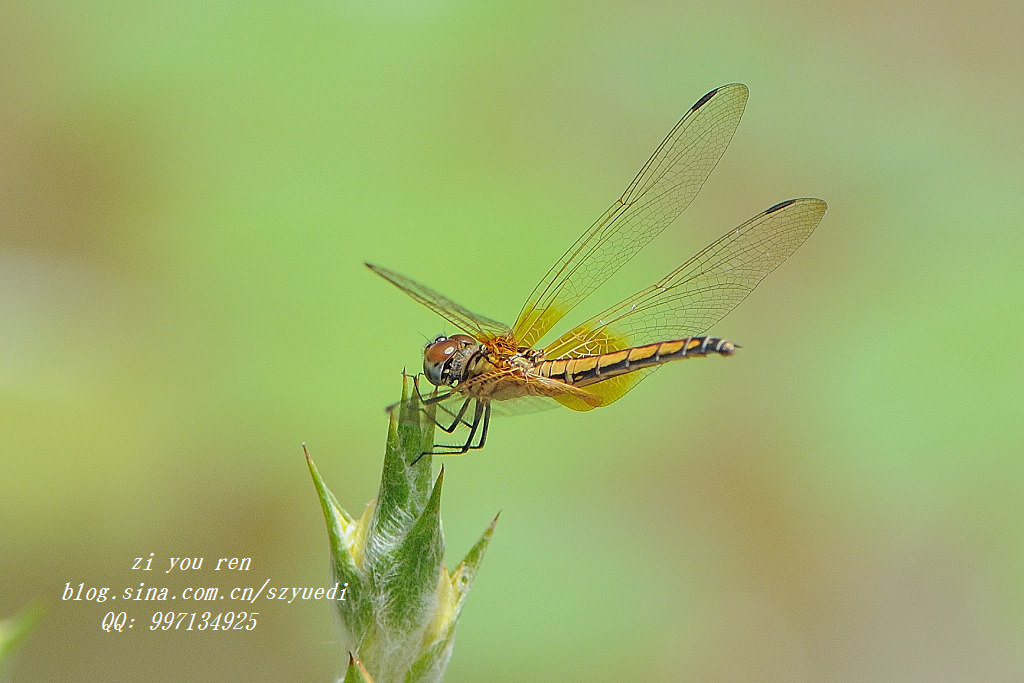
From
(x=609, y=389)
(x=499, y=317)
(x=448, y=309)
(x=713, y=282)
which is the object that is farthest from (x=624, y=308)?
(x=499, y=317)

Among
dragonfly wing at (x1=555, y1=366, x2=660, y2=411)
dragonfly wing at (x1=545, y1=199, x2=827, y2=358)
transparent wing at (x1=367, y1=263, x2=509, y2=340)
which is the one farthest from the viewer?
dragonfly wing at (x1=545, y1=199, x2=827, y2=358)

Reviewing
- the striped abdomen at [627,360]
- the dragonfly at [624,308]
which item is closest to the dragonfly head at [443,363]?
the dragonfly at [624,308]

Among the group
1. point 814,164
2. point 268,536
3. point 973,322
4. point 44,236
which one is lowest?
point 268,536

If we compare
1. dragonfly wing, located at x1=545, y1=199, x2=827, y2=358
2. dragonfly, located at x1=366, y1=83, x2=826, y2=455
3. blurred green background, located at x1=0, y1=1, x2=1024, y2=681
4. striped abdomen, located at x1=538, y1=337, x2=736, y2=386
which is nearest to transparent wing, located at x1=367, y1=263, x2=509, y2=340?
dragonfly, located at x1=366, y1=83, x2=826, y2=455

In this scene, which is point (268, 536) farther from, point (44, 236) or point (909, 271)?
point (909, 271)

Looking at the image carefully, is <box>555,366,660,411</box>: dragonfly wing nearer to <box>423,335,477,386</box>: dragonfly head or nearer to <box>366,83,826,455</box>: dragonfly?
<box>366,83,826,455</box>: dragonfly

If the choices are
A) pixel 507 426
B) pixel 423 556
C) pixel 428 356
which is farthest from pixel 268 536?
pixel 423 556
